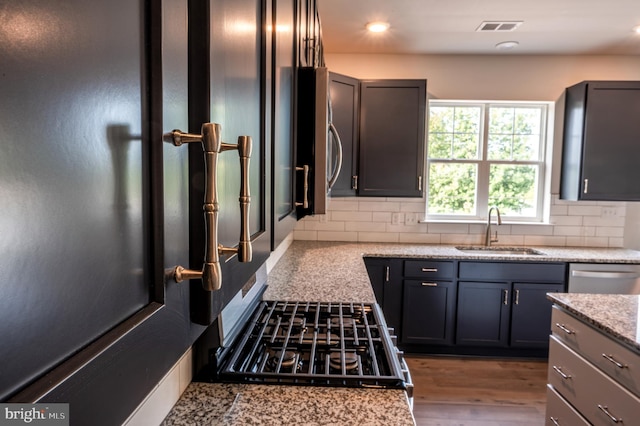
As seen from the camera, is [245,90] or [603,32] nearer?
[245,90]

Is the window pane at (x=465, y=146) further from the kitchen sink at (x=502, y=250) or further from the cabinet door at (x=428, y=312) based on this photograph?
the cabinet door at (x=428, y=312)

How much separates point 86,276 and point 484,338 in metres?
3.48

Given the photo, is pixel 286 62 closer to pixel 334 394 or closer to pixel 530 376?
pixel 334 394

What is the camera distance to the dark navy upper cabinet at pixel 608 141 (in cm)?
321

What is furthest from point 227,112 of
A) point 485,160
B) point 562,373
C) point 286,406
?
point 485,160

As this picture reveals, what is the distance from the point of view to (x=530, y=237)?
3.68m

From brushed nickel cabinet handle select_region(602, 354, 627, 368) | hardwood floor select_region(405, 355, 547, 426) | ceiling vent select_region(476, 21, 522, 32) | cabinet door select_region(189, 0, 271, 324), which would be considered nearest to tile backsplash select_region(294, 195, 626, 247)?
hardwood floor select_region(405, 355, 547, 426)

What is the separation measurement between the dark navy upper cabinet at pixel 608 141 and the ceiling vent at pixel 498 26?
87 cm

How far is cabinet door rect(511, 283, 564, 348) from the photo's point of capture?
10.5ft

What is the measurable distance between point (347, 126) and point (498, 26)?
1.33 meters

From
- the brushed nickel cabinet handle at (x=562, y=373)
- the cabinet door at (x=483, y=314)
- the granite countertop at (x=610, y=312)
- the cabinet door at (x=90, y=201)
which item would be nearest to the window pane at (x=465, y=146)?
the cabinet door at (x=483, y=314)

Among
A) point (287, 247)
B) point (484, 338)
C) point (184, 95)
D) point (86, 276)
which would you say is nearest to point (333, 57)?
point (287, 247)

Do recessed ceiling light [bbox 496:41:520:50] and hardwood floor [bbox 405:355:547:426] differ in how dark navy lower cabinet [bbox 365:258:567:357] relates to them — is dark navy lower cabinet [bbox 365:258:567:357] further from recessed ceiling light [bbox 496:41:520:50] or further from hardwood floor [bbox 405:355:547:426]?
recessed ceiling light [bbox 496:41:520:50]

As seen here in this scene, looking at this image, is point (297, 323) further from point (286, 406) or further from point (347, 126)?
point (347, 126)
